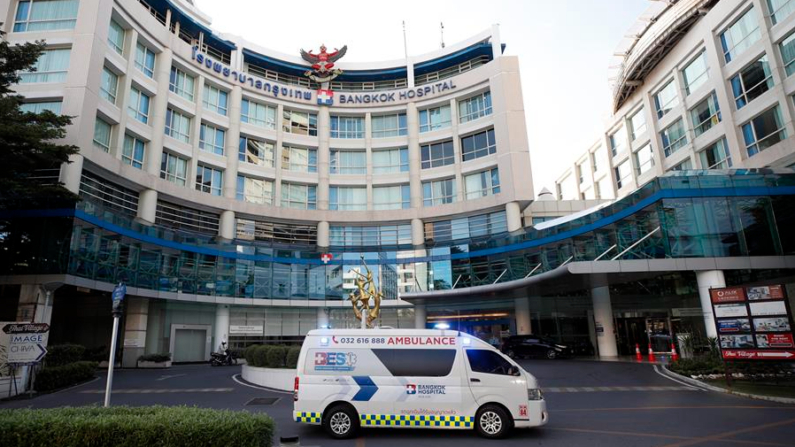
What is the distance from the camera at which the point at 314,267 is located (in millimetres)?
39938

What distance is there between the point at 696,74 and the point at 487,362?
108ft

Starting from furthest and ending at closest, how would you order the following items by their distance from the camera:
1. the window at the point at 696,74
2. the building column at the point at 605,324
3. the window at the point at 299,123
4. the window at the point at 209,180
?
1. the window at the point at 299,123
2. the window at the point at 209,180
3. the window at the point at 696,74
4. the building column at the point at 605,324

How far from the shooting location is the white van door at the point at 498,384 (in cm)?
984

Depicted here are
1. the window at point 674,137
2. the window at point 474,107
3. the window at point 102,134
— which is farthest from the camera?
the window at point 474,107

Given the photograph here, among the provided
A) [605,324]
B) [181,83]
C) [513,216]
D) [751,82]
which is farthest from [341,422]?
[181,83]

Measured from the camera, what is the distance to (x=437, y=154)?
1742 inches

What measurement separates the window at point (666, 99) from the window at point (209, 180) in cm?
3693

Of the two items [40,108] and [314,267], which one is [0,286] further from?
[314,267]

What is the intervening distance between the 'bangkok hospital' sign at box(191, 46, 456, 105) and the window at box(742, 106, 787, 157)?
76.8 ft

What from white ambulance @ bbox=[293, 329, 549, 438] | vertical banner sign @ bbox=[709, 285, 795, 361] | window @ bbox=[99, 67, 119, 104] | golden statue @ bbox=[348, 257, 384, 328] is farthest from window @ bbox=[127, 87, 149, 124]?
vertical banner sign @ bbox=[709, 285, 795, 361]

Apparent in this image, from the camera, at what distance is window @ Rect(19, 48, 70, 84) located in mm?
27766

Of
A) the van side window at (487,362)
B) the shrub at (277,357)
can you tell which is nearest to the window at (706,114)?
the van side window at (487,362)

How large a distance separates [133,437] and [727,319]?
17.8 meters

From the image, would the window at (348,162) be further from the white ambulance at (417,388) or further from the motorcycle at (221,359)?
the white ambulance at (417,388)
